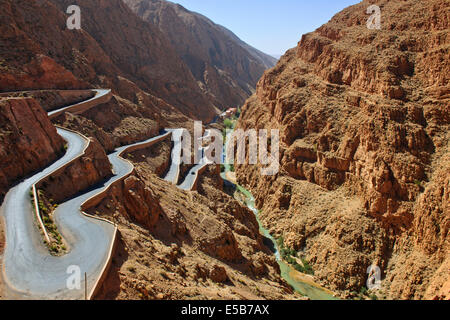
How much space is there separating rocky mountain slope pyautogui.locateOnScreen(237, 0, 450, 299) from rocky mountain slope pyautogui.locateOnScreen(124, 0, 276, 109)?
7045 cm

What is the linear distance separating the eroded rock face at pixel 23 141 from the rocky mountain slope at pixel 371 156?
27687mm

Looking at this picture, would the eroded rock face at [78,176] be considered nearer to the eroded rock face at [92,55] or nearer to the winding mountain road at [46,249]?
the winding mountain road at [46,249]

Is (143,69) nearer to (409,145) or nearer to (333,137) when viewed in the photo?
(333,137)

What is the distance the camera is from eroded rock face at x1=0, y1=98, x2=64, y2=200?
2228 cm

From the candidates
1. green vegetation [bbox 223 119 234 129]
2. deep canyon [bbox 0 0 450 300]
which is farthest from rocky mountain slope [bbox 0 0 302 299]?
green vegetation [bbox 223 119 234 129]

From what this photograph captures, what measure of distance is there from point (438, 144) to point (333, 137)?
11.9m

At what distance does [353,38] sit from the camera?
48938 mm

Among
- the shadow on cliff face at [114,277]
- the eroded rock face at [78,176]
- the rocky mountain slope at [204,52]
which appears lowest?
the shadow on cliff face at [114,277]

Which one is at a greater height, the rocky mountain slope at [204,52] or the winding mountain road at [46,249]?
the rocky mountain slope at [204,52]

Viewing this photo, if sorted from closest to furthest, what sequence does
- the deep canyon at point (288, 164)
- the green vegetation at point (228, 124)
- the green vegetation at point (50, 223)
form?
the green vegetation at point (50, 223), the deep canyon at point (288, 164), the green vegetation at point (228, 124)

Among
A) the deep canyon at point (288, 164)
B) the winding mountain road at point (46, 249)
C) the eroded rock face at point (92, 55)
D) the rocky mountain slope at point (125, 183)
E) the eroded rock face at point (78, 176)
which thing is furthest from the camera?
the eroded rock face at point (92, 55)

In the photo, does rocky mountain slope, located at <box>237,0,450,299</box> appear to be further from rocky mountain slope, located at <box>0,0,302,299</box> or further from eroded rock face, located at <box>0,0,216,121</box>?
eroded rock face, located at <box>0,0,216,121</box>

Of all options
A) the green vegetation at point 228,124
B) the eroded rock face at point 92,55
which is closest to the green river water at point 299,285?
the eroded rock face at point 92,55

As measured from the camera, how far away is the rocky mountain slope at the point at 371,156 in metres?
31.8
